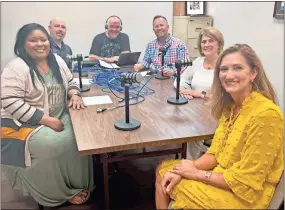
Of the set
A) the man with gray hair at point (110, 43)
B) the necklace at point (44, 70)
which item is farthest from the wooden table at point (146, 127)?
the man with gray hair at point (110, 43)

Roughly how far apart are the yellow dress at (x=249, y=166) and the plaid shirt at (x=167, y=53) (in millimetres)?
1756

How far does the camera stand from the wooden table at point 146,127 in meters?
1.41

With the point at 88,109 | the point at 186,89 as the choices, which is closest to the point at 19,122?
the point at 88,109

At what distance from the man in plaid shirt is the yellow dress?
1.80m

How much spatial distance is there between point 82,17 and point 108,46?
3.00 feet

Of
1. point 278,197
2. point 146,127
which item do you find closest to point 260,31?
point 146,127

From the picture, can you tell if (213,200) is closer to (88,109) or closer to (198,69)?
(88,109)

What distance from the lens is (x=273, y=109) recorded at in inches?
45.1

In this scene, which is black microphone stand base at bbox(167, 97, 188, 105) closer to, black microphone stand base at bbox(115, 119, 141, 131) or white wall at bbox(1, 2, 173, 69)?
black microphone stand base at bbox(115, 119, 141, 131)

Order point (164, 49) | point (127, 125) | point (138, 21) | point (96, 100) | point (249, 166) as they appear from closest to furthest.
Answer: point (249, 166) → point (127, 125) → point (96, 100) → point (164, 49) → point (138, 21)

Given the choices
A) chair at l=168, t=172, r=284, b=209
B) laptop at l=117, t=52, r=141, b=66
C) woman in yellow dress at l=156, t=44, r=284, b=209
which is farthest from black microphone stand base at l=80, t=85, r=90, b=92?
chair at l=168, t=172, r=284, b=209

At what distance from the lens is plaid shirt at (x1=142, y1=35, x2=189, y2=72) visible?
305 centimetres

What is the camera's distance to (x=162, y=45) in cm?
319

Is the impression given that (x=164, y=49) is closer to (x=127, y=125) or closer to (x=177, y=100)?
(x=177, y=100)
